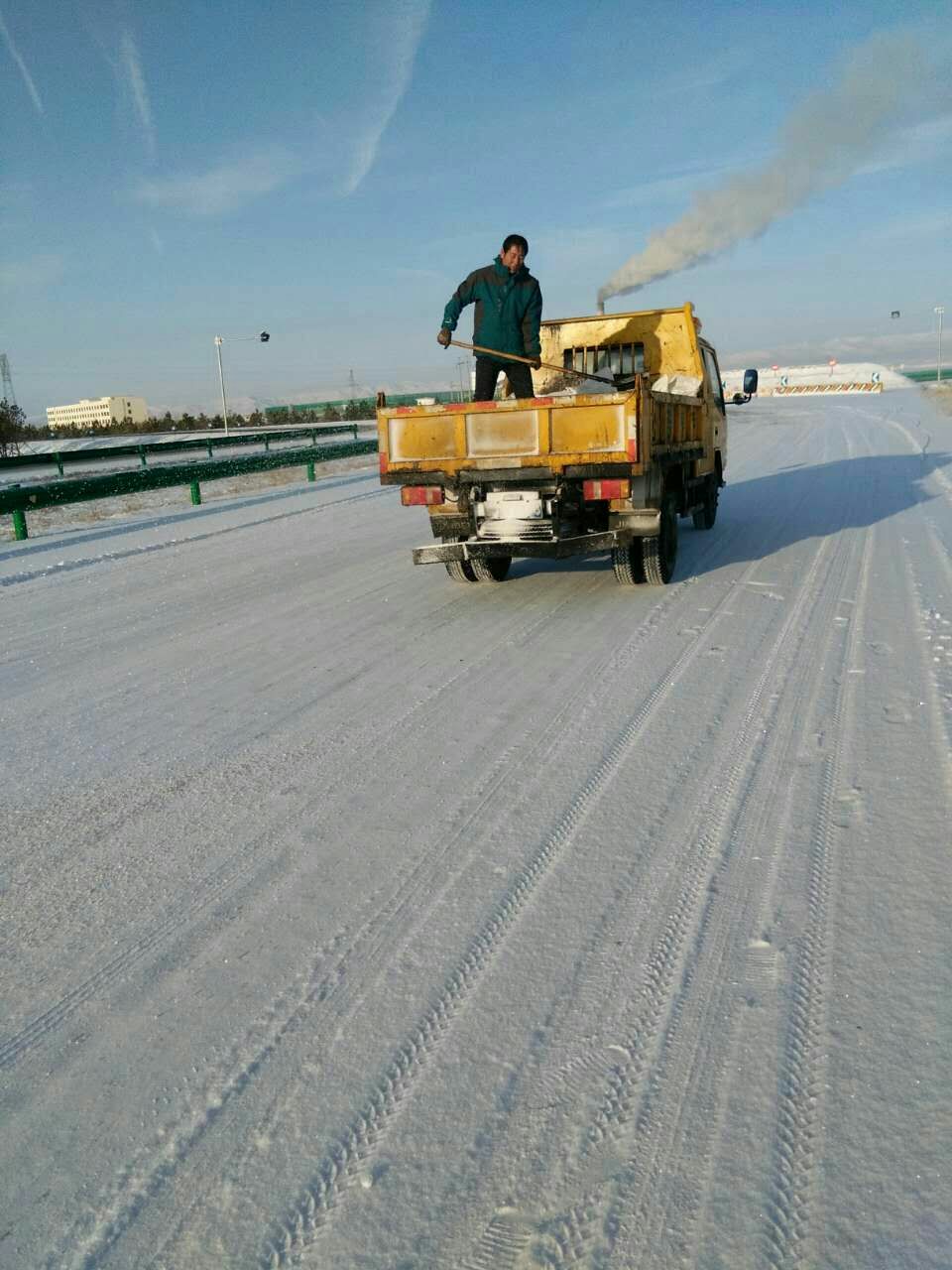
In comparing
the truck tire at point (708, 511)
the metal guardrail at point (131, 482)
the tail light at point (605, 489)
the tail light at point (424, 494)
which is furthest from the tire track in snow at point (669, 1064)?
the metal guardrail at point (131, 482)

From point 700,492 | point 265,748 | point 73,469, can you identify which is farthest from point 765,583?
point 73,469

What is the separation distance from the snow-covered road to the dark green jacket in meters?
3.22

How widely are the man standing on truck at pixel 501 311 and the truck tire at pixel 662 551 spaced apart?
64.8 inches

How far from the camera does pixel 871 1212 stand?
177 centimetres

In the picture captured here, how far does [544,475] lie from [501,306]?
1975mm

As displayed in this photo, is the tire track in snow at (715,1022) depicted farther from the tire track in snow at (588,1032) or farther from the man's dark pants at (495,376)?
the man's dark pants at (495,376)

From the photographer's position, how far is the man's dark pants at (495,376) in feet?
25.2

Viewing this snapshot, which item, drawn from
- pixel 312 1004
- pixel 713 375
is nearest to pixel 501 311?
pixel 713 375

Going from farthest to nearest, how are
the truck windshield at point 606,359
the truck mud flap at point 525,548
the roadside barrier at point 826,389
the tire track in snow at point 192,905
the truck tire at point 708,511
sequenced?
1. the roadside barrier at point 826,389
2. the truck tire at point 708,511
3. the truck windshield at point 606,359
4. the truck mud flap at point 525,548
5. the tire track in snow at point 192,905

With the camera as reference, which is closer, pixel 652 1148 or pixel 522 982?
pixel 652 1148

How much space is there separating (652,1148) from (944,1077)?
2.48 ft

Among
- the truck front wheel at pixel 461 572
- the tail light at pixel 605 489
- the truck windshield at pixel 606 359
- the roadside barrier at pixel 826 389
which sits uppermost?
the roadside barrier at pixel 826 389

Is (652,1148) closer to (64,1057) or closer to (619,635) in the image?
(64,1057)

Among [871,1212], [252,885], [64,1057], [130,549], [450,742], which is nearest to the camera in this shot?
[871,1212]
